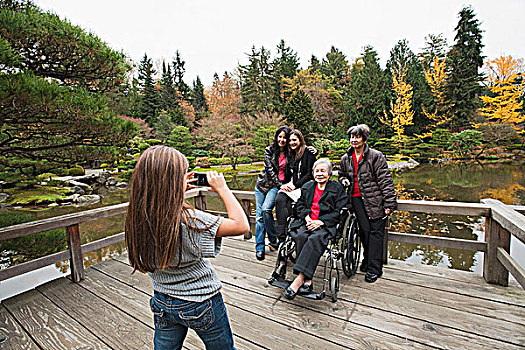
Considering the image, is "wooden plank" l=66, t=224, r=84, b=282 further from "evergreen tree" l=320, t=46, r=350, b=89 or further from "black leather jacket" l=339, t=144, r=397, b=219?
"evergreen tree" l=320, t=46, r=350, b=89

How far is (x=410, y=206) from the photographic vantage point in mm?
2258

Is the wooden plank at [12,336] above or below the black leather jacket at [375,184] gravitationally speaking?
below

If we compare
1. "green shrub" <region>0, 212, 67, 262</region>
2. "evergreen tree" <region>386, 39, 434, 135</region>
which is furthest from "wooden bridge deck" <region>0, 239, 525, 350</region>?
"evergreen tree" <region>386, 39, 434, 135</region>

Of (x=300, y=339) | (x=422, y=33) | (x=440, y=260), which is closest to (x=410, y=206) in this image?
(x=300, y=339)

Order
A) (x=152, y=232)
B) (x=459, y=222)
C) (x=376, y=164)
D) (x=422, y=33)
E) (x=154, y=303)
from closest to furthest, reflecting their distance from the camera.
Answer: (x=152, y=232) → (x=154, y=303) → (x=376, y=164) → (x=459, y=222) → (x=422, y=33)

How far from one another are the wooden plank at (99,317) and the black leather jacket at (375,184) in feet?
5.77

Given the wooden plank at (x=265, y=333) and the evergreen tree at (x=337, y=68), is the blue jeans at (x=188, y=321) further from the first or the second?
the evergreen tree at (x=337, y=68)

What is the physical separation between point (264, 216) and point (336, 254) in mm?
895

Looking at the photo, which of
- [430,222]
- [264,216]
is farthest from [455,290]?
[430,222]

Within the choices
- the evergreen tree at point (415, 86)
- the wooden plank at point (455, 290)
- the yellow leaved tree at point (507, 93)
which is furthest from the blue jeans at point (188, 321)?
the evergreen tree at point (415, 86)

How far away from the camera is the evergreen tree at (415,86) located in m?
19.4

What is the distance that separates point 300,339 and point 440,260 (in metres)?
3.71

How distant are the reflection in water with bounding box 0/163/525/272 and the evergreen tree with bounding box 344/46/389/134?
773cm

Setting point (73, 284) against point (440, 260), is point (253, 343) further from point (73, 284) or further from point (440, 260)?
point (440, 260)
